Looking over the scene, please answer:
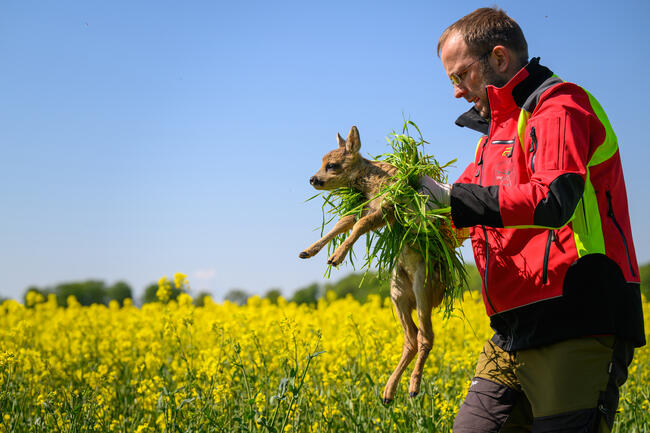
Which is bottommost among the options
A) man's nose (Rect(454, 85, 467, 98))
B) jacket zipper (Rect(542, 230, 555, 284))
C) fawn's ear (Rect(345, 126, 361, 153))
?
jacket zipper (Rect(542, 230, 555, 284))

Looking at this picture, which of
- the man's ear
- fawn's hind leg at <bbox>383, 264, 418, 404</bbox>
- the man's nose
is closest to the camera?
the man's ear

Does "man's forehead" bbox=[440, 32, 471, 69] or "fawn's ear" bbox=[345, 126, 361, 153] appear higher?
"man's forehead" bbox=[440, 32, 471, 69]

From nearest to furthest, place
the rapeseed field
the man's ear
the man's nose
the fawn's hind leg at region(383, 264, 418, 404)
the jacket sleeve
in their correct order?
the jacket sleeve < the man's ear < the man's nose < the fawn's hind leg at region(383, 264, 418, 404) < the rapeseed field

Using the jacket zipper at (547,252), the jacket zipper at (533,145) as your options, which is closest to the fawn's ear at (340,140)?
the jacket zipper at (533,145)

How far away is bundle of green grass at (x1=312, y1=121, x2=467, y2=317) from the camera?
2.32 metres

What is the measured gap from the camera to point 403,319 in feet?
8.16

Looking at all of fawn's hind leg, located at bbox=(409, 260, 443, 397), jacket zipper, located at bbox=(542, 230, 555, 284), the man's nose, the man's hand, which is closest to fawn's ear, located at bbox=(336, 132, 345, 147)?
the man's hand

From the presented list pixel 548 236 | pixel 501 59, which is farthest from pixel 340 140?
pixel 548 236

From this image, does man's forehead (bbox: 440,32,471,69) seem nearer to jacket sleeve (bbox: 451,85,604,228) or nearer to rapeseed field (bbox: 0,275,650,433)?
jacket sleeve (bbox: 451,85,604,228)

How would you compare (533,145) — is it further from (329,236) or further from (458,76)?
(329,236)

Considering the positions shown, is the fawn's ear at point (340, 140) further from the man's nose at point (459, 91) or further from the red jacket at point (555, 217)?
the red jacket at point (555, 217)

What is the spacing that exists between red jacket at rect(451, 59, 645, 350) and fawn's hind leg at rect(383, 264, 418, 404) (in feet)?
1.28

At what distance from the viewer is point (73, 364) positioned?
21.4 feet

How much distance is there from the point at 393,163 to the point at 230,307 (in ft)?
24.8
